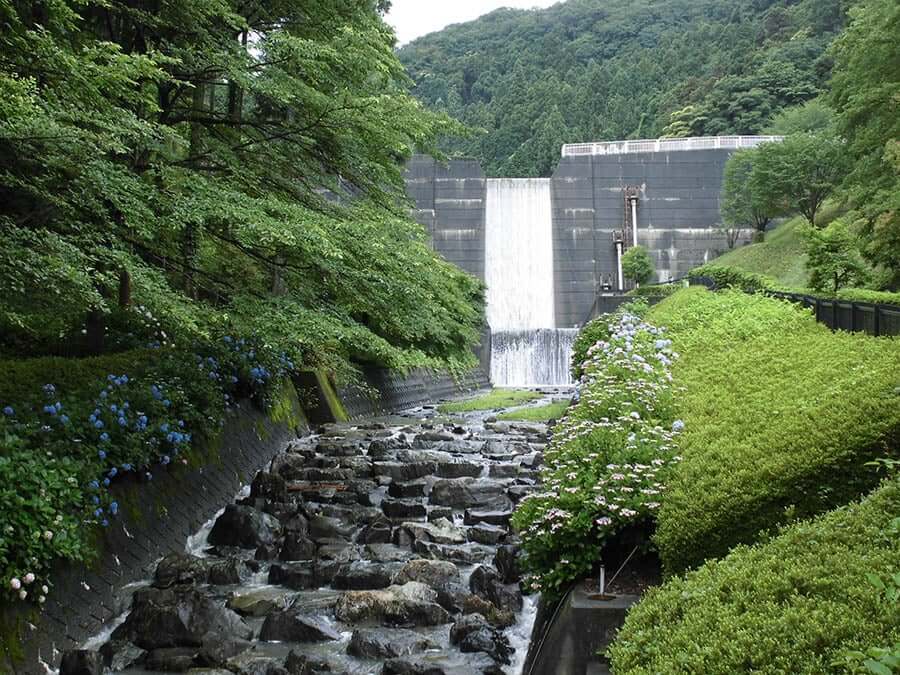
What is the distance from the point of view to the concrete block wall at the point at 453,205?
4056 cm

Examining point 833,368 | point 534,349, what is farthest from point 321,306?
point 534,349

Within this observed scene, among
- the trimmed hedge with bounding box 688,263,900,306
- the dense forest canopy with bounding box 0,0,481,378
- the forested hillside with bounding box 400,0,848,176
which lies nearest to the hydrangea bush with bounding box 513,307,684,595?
the dense forest canopy with bounding box 0,0,481,378

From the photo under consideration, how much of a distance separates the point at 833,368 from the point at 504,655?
3.22 meters

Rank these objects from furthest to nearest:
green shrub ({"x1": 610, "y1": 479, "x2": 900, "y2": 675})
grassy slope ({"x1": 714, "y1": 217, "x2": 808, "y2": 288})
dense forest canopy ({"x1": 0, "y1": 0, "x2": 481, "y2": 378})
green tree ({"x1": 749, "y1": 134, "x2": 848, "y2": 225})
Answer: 1. green tree ({"x1": 749, "y1": 134, "x2": 848, "y2": 225})
2. grassy slope ({"x1": 714, "y1": 217, "x2": 808, "y2": 288})
3. dense forest canopy ({"x1": 0, "y1": 0, "x2": 481, "y2": 378})
4. green shrub ({"x1": 610, "y1": 479, "x2": 900, "y2": 675})

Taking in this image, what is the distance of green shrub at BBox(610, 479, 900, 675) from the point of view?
2.71 m

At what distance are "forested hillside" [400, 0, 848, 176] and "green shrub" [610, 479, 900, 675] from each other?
3015 centimetres

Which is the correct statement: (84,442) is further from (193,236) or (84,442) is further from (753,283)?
(753,283)

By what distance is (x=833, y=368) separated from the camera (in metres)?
6.43

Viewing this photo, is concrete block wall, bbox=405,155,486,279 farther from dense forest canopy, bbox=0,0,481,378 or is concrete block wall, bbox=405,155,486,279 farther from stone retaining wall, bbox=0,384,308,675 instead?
stone retaining wall, bbox=0,384,308,675

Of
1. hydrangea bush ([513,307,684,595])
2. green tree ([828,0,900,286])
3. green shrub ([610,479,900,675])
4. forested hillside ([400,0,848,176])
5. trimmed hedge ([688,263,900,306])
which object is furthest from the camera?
forested hillside ([400,0,848,176])

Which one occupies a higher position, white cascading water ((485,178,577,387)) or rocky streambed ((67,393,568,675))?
white cascading water ((485,178,577,387))

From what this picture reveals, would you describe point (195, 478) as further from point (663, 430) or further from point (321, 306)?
point (663, 430)

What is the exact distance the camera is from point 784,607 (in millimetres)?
2988

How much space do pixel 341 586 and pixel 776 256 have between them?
3197 cm
